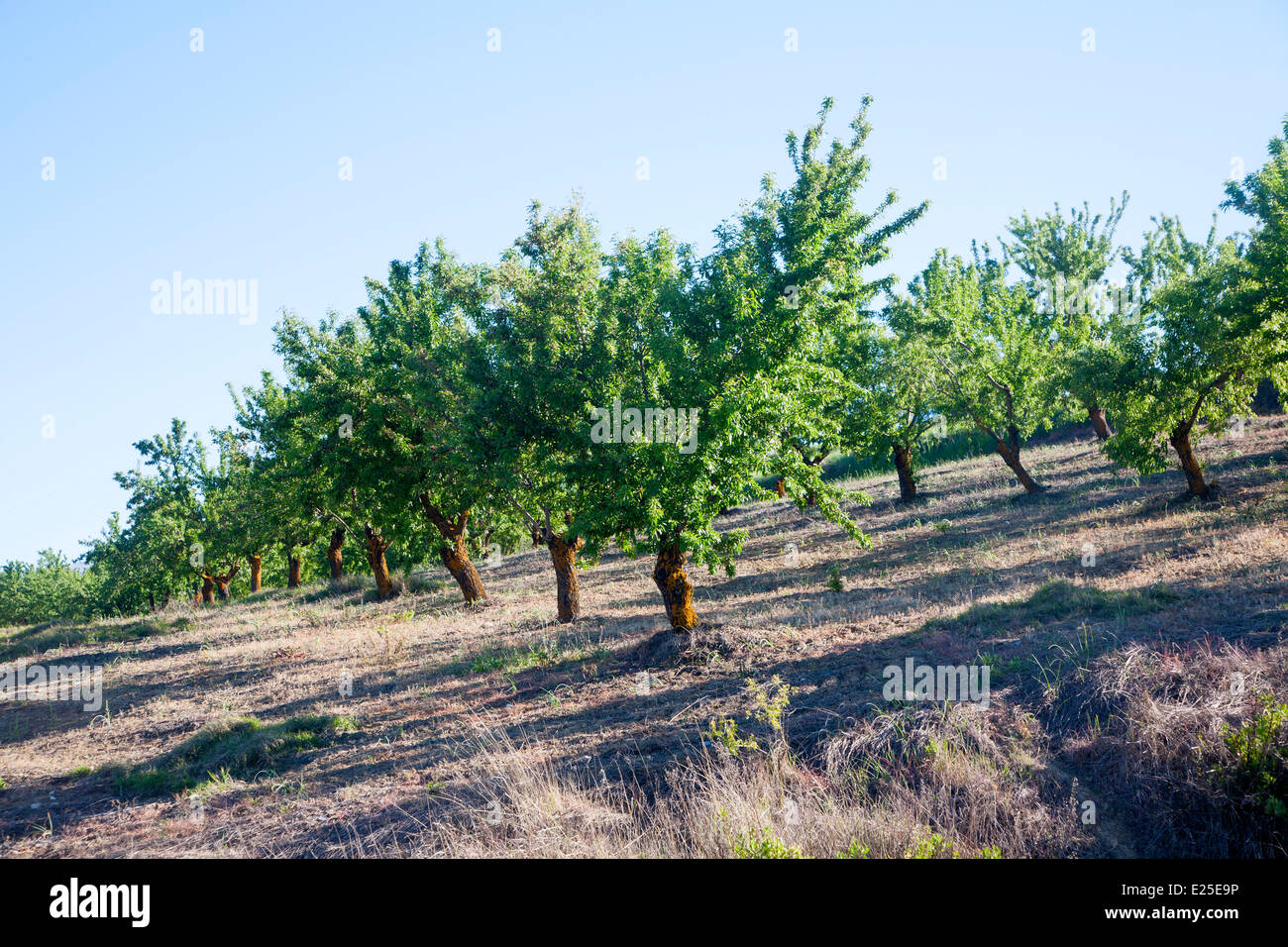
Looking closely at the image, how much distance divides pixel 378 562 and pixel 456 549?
696cm

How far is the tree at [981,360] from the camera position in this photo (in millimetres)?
26531

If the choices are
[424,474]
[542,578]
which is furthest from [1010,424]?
[424,474]

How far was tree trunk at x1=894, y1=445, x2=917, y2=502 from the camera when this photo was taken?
96.8ft

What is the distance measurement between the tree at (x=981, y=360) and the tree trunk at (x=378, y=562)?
73.4 ft

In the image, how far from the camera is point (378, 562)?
29.0m

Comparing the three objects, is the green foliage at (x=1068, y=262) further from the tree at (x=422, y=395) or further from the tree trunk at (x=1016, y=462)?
the tree at (x=422, y=395)

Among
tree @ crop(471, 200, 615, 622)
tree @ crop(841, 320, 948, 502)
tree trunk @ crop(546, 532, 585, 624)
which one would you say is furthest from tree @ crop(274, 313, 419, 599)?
tree @ crop(841, 320, 948, 502)

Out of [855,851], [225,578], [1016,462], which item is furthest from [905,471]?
[225,578]

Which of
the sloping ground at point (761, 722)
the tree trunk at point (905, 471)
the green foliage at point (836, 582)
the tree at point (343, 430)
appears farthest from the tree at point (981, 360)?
the tree at point (343, 430)

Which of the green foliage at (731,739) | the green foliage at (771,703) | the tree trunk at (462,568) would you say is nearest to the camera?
the green foliage at (731,739)

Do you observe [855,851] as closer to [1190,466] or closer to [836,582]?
[836,582]

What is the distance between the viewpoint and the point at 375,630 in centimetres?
2145

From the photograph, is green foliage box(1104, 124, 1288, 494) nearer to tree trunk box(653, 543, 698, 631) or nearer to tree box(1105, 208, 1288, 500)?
tree box(1105, 208, 1288, 500)

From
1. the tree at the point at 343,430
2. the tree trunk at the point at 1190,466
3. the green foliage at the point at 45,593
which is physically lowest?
the green foliage at the point at 45,593
